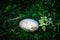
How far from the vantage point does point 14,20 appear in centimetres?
320

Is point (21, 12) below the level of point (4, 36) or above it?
above

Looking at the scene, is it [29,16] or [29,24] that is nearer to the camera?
[29,24]

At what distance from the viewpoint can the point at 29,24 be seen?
3043mm

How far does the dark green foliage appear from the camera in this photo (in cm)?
296

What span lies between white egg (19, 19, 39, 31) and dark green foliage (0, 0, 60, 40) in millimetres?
68

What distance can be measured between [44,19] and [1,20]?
749 mm

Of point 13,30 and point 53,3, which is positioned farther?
point 53,3

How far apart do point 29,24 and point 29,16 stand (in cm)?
25

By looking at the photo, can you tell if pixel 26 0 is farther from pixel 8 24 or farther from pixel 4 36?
pixel 4 36

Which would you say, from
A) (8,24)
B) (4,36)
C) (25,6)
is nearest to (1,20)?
(8,24)

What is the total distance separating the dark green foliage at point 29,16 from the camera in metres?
2.96

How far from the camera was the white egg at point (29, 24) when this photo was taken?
3012mm

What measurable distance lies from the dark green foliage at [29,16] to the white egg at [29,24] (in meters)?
0.07

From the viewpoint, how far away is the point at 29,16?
10.7 ft
